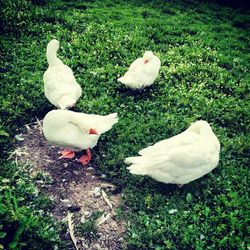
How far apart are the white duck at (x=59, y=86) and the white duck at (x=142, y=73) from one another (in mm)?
1080

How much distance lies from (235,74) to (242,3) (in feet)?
16.9

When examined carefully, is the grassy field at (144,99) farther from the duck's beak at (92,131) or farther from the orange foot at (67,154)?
the duck's beak at (92,131)

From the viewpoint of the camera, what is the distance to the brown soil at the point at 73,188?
4855 millimetres

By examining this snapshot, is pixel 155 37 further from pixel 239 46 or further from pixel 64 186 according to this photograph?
pixel 64 186

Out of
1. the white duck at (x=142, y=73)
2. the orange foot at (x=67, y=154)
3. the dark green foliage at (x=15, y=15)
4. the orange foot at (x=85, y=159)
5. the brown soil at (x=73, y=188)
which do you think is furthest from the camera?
the dark green foliage at (x=15, y=15)

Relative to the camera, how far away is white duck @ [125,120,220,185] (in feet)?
16.8

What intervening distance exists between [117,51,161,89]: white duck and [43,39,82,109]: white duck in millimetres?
1080

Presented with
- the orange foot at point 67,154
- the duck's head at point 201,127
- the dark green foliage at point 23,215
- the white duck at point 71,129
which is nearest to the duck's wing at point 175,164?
the duck's head at point 201,127

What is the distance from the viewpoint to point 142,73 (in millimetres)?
7062

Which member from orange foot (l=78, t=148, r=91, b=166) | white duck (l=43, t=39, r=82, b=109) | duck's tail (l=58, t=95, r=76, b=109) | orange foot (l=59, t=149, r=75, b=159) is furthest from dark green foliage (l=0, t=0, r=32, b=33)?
orange foot (l=78, t=148, r=91, b=166)

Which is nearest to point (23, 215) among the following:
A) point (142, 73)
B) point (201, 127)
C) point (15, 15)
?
point (201, 127)

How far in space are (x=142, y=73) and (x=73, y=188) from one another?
109 inches

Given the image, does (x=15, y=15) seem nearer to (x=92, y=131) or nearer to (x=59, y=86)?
(x=59, y=86)

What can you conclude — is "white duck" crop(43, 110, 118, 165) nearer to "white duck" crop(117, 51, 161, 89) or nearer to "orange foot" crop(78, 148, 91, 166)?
"orange foot" crop(78, 148, 91, 166)
